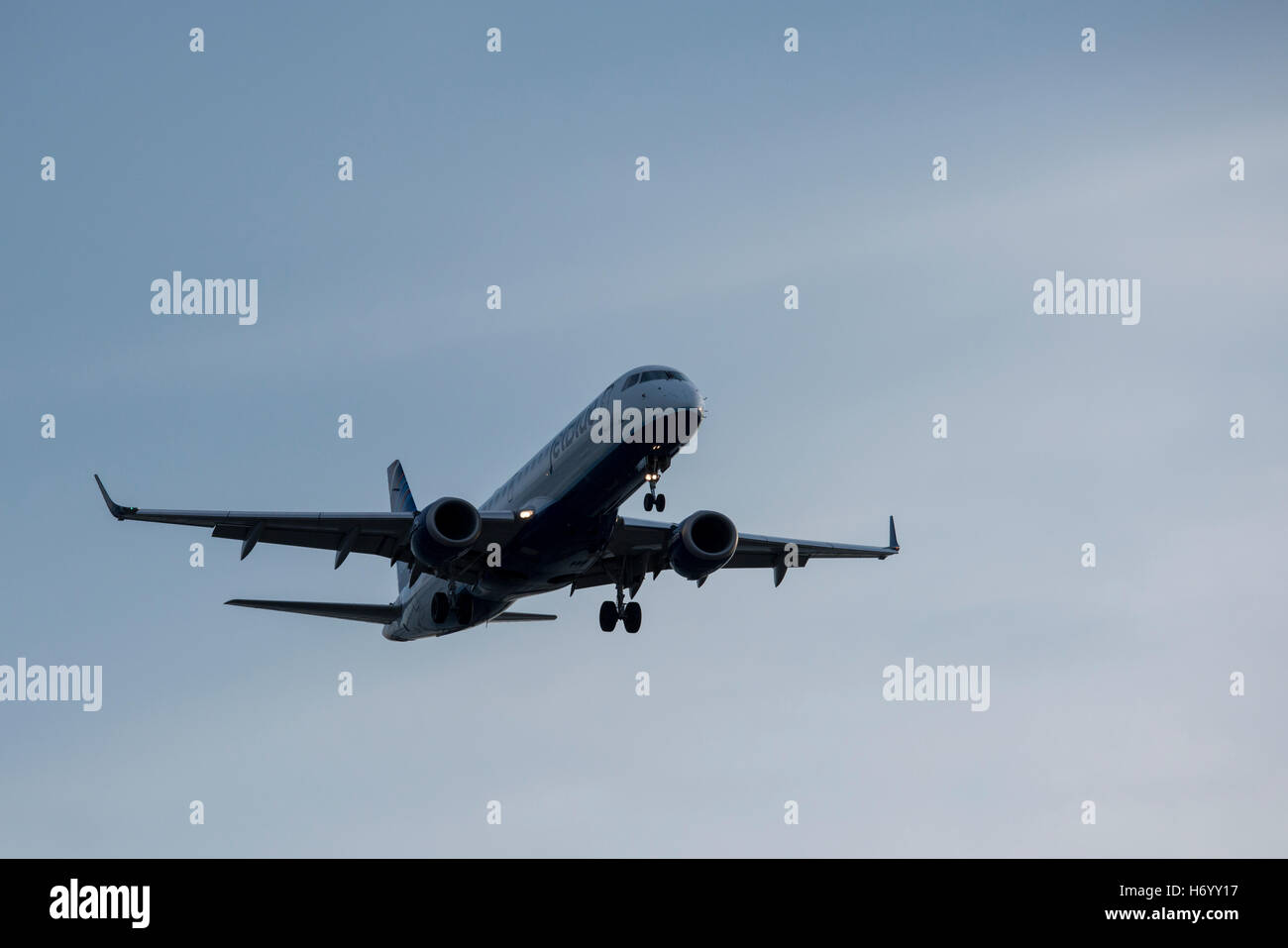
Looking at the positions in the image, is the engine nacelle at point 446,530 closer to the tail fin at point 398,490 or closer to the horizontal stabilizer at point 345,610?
the horizontal stabilizer at point 345,610

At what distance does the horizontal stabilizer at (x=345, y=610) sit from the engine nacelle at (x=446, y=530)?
1013 centimetres

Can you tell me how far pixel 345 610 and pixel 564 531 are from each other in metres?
15.0

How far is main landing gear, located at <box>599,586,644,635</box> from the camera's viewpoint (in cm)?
5081

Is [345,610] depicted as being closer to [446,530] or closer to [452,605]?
[452,605]

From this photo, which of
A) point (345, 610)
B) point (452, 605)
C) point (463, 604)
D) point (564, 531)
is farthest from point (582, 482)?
point (345, 610)

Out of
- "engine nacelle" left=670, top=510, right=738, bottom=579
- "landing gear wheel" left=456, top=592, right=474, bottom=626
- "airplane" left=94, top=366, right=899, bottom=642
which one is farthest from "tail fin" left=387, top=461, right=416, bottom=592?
"engine nacelle" left=670, top=510, right=738, bottom=579

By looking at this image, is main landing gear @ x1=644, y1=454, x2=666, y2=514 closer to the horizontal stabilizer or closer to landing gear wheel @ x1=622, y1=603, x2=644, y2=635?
landing gear wheel @ x1=622, y1=603, x2=644, y2=635

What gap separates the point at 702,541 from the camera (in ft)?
158

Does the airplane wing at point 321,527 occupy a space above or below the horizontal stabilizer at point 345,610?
above

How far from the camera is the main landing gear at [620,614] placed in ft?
167

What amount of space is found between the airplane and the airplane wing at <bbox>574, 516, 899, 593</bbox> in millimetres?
51

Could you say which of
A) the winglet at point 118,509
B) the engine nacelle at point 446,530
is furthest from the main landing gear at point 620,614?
the winglet at point 118,509
